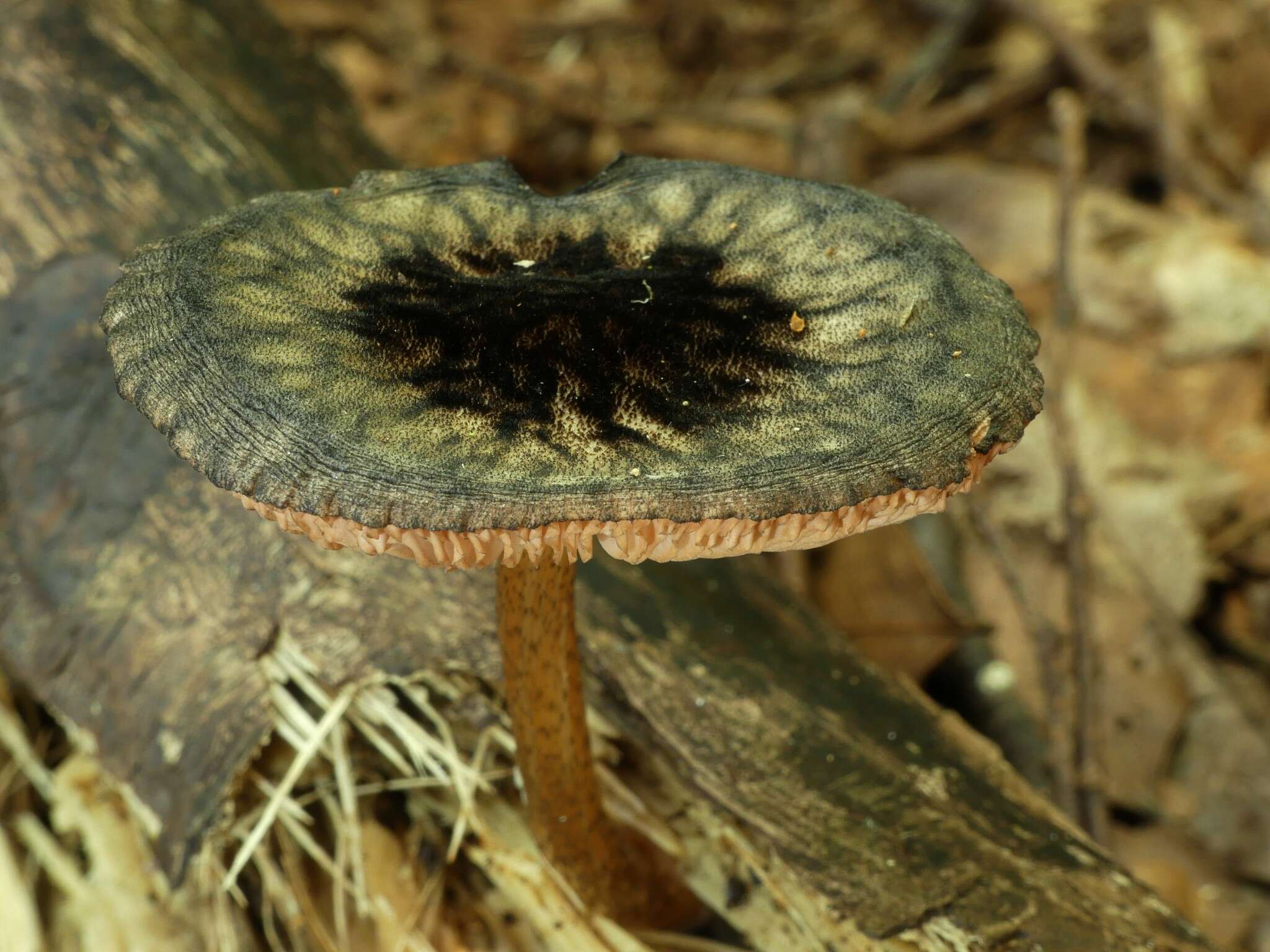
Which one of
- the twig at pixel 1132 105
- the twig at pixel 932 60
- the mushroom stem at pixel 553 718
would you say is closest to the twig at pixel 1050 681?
the mushroom stem at pixel 553 718

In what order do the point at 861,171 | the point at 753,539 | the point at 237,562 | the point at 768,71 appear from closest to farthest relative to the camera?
the point at 753,539
the point at 237,562
the point at 861,171
the point at 768,71

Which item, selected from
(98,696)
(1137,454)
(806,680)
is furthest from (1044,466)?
(98,696)

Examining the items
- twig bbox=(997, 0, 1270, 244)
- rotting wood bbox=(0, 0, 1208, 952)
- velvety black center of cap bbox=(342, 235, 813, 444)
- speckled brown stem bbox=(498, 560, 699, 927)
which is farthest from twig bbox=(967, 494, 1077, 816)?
twig bbox=(997, 0, 1270, 244)

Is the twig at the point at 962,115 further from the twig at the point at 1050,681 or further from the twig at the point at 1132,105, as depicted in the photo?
the twig at the point at 1050,681

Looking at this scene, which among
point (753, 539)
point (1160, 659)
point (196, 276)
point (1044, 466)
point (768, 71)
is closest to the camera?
point (753, 539)

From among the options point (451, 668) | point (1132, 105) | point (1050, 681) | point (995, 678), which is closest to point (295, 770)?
point (451, 668)

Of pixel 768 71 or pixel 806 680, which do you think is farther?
pixel 768 71

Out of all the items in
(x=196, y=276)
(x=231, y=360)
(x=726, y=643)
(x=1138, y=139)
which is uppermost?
(x=1138, y=139)

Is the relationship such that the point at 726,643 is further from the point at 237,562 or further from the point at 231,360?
the point at 231,360
